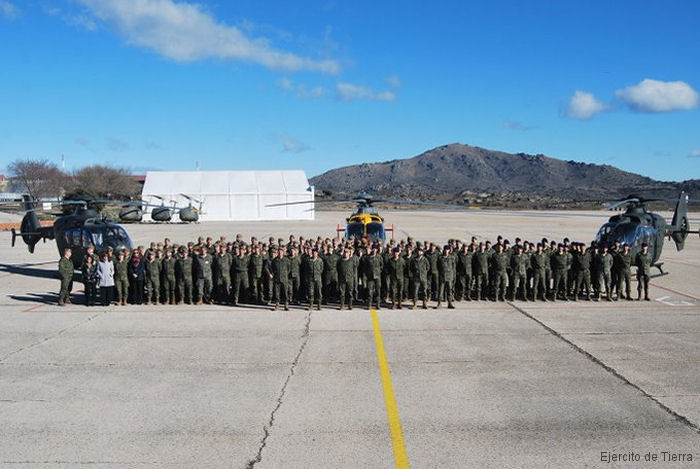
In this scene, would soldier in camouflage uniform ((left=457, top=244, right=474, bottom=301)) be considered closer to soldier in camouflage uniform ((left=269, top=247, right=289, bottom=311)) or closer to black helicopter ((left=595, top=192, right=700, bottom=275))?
soldier in camouflage uniform ((left=269, top=247, right=289, bottom=311))

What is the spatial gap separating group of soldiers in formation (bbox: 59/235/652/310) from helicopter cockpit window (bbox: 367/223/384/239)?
3.85 meters

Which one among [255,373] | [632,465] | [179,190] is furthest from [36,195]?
[632,465]

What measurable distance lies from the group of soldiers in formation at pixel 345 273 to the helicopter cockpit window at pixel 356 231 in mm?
3745

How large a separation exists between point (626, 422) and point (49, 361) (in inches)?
316

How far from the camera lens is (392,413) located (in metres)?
6.58

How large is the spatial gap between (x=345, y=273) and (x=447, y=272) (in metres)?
2.22

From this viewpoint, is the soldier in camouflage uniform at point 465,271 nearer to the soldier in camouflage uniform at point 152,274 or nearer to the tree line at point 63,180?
the soldier in camouflage uniform at point 152,274

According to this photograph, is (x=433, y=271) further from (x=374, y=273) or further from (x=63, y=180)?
(x=63, y=180)

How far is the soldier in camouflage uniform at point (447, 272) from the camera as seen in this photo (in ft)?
40.0

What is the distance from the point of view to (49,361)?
28.4 feet

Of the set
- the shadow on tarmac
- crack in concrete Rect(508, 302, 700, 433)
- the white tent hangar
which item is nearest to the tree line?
the white tent hangar

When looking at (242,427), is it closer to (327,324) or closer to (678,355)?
(327,324)

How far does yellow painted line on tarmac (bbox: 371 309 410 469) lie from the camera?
5.50m

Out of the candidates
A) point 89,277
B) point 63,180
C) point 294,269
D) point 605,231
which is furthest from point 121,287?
point 63,180
